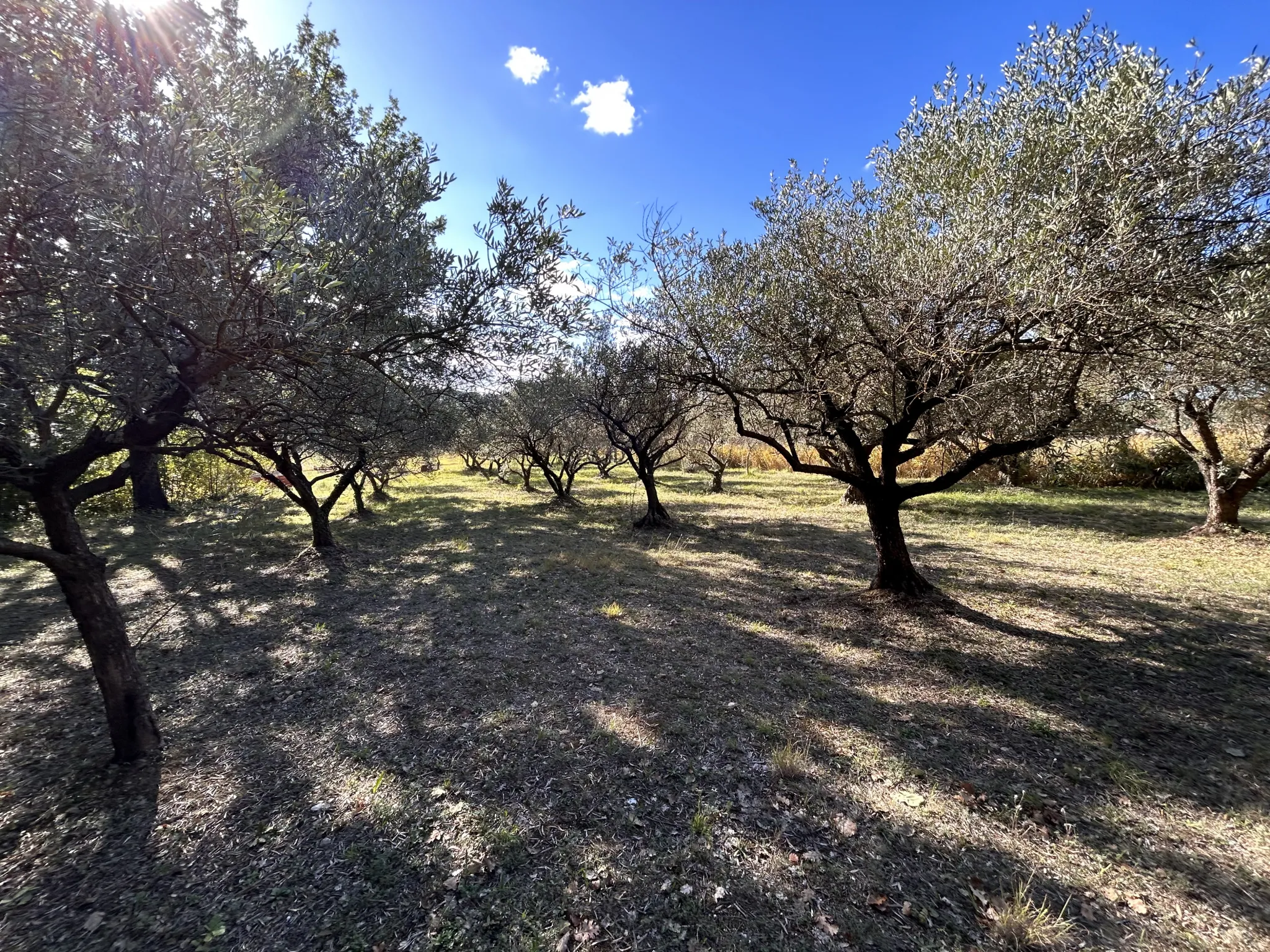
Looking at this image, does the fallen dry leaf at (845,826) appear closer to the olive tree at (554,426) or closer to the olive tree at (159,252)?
the olive tree at (159,252)

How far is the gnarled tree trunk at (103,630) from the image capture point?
4.07 metres

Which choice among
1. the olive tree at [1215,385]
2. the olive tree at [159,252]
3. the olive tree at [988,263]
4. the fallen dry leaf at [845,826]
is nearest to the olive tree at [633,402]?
the olive tree at [988,263]

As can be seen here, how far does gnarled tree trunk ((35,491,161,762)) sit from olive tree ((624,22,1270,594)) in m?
6.70

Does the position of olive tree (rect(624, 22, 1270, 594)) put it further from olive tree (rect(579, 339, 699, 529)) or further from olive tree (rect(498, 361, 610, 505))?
olive tree (rect(498, 361, 610, 505))

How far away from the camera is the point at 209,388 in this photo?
4.49m

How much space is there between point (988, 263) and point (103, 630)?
30.3 ft

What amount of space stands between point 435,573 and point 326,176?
8.48 metres

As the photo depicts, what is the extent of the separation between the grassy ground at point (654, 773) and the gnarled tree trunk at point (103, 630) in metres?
0.35

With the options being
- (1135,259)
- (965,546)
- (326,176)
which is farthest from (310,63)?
(965,546)

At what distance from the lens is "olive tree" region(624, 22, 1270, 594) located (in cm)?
430

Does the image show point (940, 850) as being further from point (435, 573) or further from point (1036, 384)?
point (435, 573)

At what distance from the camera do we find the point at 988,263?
4754 millimetres

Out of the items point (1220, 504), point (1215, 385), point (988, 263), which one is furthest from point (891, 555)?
point (1220, 504)

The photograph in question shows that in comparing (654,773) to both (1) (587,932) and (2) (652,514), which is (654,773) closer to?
(1) (587,932)
